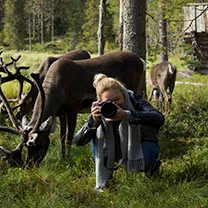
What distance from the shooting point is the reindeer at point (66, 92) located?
6043 millimetres

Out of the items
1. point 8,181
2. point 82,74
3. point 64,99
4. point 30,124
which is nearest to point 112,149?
point 8,181

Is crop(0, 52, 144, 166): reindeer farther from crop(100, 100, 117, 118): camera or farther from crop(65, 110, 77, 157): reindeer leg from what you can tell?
crop(100, 100, 117, 118): camera

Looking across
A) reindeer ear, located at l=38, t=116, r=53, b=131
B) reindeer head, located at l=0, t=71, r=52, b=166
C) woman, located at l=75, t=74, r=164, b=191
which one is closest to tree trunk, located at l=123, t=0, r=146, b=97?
reindeer head, located at l=0, t=71, r=52, b=166

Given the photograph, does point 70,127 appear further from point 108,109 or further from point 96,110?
point 108,109

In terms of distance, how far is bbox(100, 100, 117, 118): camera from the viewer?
4.67 m

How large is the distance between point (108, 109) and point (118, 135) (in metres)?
0.49

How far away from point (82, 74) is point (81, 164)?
203 centimetres

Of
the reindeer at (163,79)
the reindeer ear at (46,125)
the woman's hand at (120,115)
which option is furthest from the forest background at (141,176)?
the reindeer at (163,79)

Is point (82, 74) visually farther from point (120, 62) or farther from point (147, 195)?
point (147, 195)

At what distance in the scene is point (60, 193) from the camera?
4.46 m

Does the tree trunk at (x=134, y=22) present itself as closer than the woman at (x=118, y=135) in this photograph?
No

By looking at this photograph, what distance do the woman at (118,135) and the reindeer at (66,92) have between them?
1053 mm

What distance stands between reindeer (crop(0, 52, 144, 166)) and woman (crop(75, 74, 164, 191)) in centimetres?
105

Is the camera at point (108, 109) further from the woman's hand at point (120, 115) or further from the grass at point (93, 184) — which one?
the grass at point (93, 184)
